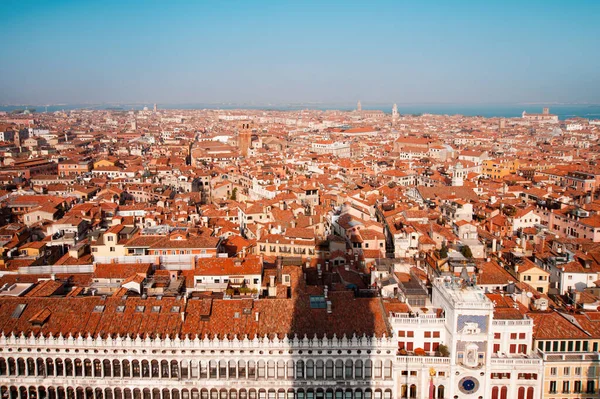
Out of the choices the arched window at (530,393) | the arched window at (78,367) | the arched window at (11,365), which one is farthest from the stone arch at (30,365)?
the arched window at (530,393)

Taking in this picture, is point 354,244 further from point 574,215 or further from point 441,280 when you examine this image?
point 574,215

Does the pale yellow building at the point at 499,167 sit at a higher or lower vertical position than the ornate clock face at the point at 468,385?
higher

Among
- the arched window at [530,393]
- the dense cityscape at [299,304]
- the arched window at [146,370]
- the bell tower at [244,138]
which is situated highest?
the bell tower at [244,138]

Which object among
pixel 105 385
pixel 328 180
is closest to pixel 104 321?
pixel 105 385

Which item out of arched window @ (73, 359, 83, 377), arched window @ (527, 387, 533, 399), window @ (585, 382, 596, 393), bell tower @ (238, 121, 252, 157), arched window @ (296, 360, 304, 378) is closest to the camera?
arched window @ (296, 360, 304, 378)

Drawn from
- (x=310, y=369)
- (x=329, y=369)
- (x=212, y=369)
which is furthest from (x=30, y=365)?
(x=329, y=369)

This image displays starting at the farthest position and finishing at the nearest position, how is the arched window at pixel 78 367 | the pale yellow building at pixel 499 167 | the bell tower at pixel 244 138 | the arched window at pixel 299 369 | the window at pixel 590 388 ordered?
the bell tower at pixel 244 138 → the pale yellow building at pixel 499 167 → the window at pixel 590 388 → the arched window at pixel 78 367 → the arched window at pixel 299 369

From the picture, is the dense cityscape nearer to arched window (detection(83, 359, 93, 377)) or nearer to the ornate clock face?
the ornate clock face

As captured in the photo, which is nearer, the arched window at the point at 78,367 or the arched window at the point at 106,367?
the arched window at the point at 106,367

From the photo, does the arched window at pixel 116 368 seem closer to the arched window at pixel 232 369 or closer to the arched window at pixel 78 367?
the arched window at pixel 78 367

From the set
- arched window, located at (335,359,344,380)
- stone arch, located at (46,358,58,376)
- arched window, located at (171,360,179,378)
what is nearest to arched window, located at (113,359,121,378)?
arched window, located at (171,360,179,378)
